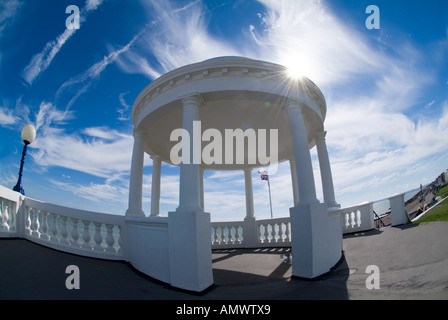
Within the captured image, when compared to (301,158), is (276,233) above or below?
below

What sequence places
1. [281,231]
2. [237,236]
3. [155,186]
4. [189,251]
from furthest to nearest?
[237,236] < [155,186] < [281,231] < [189,251]

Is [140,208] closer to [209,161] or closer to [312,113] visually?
[209,161]

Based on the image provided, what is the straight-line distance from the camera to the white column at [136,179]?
6.78 metres

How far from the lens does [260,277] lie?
542cm

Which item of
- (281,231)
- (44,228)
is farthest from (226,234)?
(44,228)

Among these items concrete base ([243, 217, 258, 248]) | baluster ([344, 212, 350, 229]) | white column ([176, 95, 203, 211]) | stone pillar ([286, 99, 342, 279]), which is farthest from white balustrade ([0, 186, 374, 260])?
concrete base ([243, 217, 258, 248])

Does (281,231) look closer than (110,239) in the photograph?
No

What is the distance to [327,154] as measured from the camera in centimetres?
834

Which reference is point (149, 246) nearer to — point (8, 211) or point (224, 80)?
point (8, 211)

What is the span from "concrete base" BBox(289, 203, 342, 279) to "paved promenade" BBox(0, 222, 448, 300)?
258 mm

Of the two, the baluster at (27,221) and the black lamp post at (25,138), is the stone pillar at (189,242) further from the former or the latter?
the black lamp post at (25,138)

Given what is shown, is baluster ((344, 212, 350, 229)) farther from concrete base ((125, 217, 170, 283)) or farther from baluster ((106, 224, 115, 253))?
baluster ((106, 224, 115, 253))

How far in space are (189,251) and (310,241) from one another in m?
3.07
